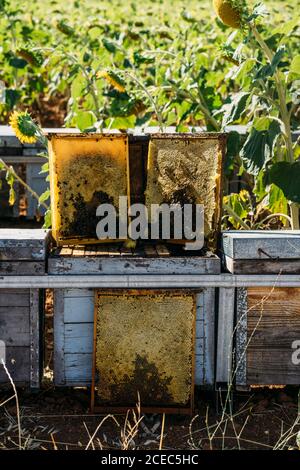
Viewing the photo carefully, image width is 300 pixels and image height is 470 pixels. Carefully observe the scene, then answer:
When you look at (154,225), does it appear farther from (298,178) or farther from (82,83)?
(82,83)

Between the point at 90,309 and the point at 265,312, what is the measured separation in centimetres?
62

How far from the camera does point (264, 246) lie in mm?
2914

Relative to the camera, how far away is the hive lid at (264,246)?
9.54ft

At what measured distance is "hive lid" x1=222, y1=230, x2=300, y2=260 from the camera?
2908mm

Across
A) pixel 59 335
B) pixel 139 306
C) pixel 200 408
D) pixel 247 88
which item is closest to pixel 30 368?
pixel 59 335

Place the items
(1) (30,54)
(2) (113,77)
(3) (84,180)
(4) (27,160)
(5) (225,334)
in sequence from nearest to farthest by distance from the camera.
Result: (5) (225,334), (3) (84,180), (2) (113,77), (1) (30,54), (4) (27,160)

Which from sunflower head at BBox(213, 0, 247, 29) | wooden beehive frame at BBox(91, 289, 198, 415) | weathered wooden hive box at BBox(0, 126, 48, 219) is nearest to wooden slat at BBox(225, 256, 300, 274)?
wooden beehive frame at BBox(91, 289, 198, 415)

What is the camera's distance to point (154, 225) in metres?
3.17

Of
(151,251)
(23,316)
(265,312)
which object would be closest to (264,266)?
(265,312)

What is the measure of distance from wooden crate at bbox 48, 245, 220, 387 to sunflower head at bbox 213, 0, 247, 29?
3.05 ft

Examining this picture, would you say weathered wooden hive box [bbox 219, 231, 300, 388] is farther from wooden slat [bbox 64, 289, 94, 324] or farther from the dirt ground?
wooden slat [bbox 64, 289, 94, 324]

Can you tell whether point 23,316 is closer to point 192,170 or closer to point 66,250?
point 66,250

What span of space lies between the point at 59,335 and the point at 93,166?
63 cm

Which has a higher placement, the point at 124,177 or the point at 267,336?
the point at 124,177
